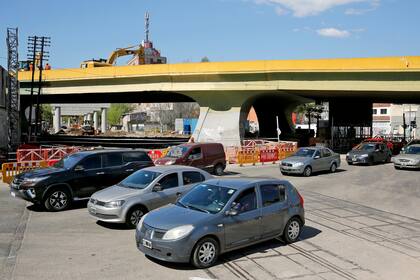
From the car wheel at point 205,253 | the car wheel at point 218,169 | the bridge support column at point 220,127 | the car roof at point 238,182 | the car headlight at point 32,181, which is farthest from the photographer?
the bridge support column at point 220,127

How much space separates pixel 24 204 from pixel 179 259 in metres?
8.71

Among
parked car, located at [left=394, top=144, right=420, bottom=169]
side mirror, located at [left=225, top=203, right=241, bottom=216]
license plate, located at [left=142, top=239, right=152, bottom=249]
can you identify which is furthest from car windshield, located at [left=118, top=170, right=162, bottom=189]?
parked car, located at [left=394, top=144, right=420, bottom=169]

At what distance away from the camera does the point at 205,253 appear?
308 inches

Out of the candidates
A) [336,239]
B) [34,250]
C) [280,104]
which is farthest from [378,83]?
[34,250]

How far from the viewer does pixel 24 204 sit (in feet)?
46.9

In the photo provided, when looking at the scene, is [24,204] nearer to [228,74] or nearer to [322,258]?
[322,258]

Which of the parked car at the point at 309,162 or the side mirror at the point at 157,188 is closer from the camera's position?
the side mirror at the point at 157,188

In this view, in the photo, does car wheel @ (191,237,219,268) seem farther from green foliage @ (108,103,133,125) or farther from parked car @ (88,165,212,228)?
green foliage @ (108,103,133,125)

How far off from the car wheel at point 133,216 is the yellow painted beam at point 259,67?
2515cm

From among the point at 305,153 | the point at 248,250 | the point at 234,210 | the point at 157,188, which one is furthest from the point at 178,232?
the point at 305,153

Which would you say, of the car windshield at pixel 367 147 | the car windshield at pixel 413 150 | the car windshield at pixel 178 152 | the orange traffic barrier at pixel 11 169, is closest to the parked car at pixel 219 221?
the car windshield at pixel 178 152

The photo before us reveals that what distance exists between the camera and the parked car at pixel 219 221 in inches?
299

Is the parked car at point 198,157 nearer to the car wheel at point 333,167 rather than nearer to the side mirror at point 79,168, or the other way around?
the car wheel at point 333,167

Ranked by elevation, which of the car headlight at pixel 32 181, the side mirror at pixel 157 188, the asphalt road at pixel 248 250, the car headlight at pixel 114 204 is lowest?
the asphalt road at pixel 248 250
